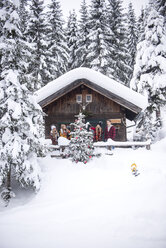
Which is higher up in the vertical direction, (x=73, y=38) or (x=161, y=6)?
(x=73, y=38)

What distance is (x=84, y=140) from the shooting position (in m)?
7.35

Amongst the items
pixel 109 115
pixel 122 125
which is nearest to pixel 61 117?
pixel 109 115

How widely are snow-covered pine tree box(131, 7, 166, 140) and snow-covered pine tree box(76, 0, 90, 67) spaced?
9.01 m

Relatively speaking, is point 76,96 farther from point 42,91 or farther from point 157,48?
point 157,48

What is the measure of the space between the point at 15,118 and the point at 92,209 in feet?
11.5

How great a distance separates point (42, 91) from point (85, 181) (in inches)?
266

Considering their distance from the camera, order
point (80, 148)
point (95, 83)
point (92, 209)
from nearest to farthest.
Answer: point (92, 209) → point (80, 148) → point (95, 83)

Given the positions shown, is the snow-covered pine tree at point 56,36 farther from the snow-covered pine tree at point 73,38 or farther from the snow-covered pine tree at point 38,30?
the snow-covered pine tree at point 73,38

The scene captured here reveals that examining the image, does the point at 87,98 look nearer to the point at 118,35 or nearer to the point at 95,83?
the point at 95,83

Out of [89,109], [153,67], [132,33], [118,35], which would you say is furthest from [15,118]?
[132,33]

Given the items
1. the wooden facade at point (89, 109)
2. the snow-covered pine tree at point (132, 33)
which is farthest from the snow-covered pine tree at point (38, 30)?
the snow-covered pine tree at point (132, 33)

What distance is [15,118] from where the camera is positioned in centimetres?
543

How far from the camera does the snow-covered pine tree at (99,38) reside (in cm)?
1864

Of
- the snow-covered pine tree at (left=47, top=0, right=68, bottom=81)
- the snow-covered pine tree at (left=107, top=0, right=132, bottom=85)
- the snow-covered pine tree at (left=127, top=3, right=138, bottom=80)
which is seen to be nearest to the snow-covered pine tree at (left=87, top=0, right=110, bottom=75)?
the snow-covered pine tree at (left=107, top=0, right=132, bottom=85)
